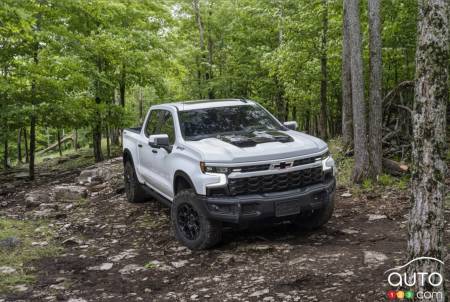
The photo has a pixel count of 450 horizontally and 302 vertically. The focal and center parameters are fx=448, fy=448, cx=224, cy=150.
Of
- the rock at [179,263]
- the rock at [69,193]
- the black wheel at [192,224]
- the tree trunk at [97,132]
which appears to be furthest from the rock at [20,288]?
the tree trunk at [97,132]

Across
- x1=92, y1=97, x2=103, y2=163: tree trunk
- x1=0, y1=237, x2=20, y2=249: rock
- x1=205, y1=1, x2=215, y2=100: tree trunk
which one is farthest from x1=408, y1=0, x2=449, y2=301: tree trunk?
x1=205, y1=1, x2=215, y2=100: tree trunk

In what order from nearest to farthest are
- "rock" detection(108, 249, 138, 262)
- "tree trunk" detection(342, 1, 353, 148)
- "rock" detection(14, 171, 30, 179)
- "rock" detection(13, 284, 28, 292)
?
"rock" detection(13, 284, 28, 292), "rock" detection(108, 249, 138, 262), "tree trunk" detection(342, 1, 353, 148), "rock" detection(14, 171, 30, 179)

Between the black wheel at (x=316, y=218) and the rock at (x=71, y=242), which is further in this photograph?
the rock at (x=71, y=242)

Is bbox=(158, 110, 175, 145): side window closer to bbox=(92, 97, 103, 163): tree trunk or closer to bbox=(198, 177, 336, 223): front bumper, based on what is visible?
bbox=(198, 177, 336, 223): front bumper

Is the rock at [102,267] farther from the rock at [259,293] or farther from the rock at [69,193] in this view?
the rock at [69,193]

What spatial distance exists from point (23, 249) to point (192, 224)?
2910mm

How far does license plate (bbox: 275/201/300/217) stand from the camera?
236 inches

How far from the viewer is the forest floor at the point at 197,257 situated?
507 centimetres

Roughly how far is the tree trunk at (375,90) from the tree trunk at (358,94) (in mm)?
163

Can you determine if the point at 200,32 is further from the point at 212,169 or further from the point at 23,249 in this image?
the point at 212,169

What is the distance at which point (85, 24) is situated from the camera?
59.9ft

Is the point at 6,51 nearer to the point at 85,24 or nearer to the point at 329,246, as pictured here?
the point at 85,24

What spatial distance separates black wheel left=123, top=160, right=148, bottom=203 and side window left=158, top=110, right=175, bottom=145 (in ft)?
5.95

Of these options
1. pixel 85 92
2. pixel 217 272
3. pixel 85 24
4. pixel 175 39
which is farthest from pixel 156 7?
pixel 217 272
